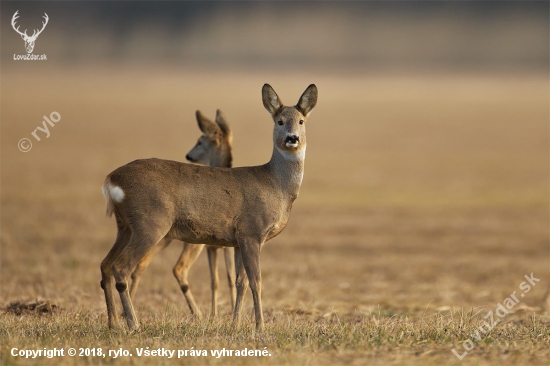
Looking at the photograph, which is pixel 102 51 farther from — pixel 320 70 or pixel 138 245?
pixel 138 245

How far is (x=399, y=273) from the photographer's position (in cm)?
1762

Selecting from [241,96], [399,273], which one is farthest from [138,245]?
[241,96]

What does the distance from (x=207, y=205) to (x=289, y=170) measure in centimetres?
119

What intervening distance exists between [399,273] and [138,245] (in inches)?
381

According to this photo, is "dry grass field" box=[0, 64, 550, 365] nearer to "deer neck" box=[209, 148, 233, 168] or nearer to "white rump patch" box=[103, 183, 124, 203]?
"white rump patch" box=[103, 183, 124, 203]

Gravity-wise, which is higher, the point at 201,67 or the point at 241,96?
the point at 201,67

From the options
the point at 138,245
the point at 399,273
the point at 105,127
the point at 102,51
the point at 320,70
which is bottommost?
the point at 399,273

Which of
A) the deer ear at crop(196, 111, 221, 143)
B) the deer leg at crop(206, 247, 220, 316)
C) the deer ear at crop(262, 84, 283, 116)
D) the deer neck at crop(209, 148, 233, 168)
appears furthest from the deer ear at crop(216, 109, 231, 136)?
the deer ear at crop(262, 84, 283, 116)

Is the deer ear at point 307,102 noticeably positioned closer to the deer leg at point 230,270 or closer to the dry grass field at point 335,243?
the dry grass field at point 335,243

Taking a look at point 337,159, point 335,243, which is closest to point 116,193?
point 335,243

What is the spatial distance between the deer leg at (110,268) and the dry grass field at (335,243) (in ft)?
0.99

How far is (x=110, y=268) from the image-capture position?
955cm

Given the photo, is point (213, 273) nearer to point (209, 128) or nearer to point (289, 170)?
point (209, 128)

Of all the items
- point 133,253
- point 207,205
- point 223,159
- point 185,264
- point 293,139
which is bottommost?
point 185,264
